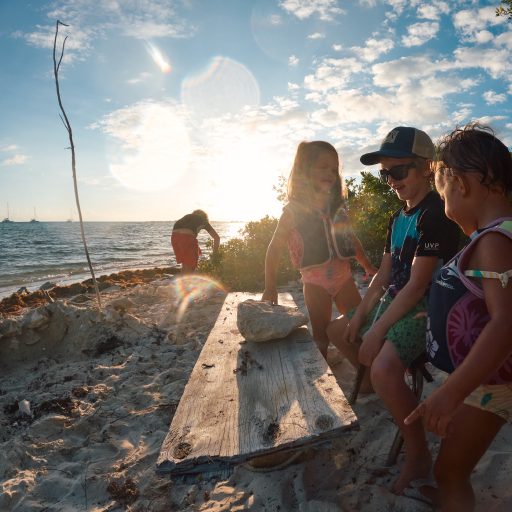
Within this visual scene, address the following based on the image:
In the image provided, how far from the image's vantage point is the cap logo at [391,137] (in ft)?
8.65

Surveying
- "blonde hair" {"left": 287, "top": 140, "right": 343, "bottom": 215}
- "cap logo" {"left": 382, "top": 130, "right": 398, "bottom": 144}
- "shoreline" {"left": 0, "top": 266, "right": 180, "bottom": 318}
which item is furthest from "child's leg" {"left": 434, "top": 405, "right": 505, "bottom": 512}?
"shoreline" {"left": 0, "top": 266, "right": 180, "bottom": 318}

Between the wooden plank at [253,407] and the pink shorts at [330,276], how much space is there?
2.29 feet

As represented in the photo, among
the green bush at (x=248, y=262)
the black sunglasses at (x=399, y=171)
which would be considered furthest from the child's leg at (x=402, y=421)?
the green bush at (x=248, y=262)

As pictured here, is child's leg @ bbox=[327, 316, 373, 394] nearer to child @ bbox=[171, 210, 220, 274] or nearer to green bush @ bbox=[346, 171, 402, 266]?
green bush @ bbox=[346, 171, 402, 266]

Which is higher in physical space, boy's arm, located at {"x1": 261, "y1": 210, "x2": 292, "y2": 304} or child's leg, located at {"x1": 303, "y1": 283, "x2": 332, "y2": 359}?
boy's arm, located at {"x1": 261, "y1": 210, "x2": 292, "y2": 304}

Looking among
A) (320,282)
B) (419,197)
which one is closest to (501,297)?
(419,197)

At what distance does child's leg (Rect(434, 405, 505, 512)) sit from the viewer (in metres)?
1.79

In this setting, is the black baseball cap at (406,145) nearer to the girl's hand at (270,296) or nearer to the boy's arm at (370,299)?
the boy's arm at (370,299)

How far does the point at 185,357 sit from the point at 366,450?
270 cm

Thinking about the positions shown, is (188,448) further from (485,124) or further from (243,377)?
(485,124)

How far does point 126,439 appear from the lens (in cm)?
320

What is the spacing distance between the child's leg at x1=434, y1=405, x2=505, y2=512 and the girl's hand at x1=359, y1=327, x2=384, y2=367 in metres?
0.67

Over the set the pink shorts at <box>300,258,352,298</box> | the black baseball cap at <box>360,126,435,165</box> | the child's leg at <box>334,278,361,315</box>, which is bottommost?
the child's leg at <box>334,278,361,315</box>

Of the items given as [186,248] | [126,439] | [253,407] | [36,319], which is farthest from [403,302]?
[186,248]
